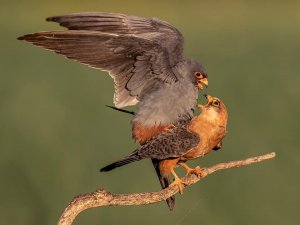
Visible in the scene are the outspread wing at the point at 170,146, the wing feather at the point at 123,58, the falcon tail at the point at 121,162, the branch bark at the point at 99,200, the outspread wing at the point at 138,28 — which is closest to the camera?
the branch bark at the point at 99,200

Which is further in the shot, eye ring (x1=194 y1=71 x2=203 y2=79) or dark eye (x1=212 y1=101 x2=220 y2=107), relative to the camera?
eye ring (x1=194 y1=71 x2=203 y2=79)

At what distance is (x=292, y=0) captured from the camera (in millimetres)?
13578

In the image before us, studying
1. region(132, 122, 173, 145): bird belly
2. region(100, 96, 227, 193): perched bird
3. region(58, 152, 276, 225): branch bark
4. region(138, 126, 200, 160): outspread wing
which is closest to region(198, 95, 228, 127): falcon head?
region(100, 96, 227, 193): perched bird

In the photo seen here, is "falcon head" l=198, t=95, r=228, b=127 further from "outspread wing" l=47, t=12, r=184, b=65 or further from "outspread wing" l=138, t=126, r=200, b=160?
"outspread wing" l=47, t=12, r=184, b=65

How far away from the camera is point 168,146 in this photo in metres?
5.40

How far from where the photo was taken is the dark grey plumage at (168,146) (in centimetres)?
534

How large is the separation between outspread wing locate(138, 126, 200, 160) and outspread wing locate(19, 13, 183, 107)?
1.02 feet

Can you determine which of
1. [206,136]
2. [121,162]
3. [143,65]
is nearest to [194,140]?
[206,136]

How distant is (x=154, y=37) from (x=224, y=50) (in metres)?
5.27

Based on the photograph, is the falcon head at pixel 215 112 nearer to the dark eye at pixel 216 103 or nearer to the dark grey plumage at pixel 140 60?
Answer: the dark eye at pixel 216 103

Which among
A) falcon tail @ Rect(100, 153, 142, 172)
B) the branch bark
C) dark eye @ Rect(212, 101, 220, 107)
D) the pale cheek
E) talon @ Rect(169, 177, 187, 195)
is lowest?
talon @ Rect(169, 177, 187, 195)

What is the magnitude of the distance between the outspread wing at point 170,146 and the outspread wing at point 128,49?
0.31 metres

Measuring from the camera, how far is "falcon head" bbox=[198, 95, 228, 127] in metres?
5.36

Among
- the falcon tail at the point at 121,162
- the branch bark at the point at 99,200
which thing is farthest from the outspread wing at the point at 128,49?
the branch bark at the point at 99,200
